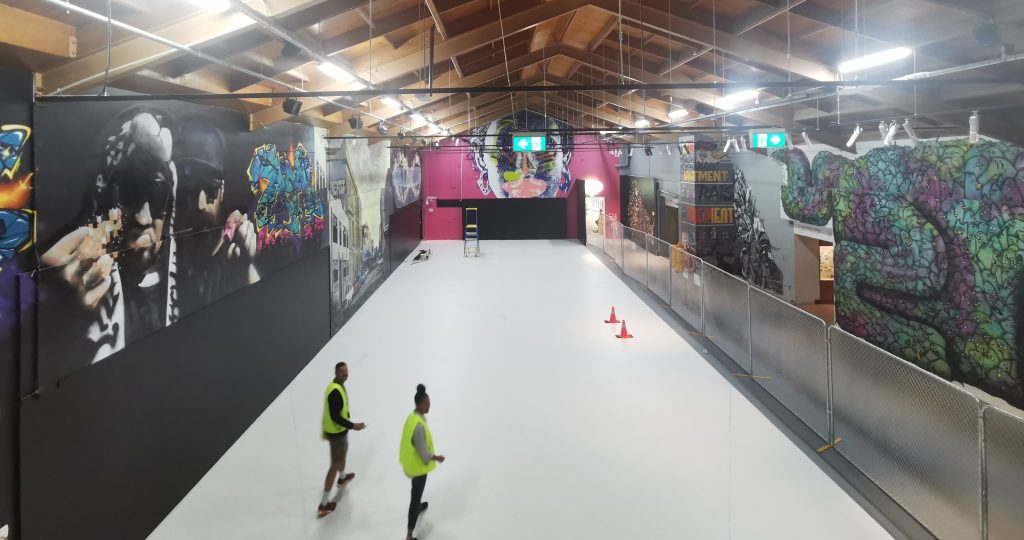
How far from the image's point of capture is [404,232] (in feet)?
63.2

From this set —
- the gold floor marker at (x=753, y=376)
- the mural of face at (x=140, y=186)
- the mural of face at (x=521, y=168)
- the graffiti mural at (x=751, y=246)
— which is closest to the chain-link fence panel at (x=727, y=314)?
the gold floor marker at (x=753, y=376)

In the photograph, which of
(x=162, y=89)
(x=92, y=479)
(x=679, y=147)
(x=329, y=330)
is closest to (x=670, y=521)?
(x=92, y=479)

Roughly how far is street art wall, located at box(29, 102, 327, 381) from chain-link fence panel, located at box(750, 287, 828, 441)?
6163 mm

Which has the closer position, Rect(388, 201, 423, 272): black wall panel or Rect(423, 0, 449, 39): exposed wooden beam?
Rect(423, 0, 449, 39): exposed wooden beam

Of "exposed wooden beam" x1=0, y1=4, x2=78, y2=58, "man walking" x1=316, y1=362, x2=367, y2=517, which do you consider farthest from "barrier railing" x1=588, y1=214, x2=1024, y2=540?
"exposed wooden beam" x1=0, y1=4, x2=78, y2=58

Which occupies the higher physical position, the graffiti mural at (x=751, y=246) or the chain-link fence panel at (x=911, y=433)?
the graffiti mural at (x=751, y=246)

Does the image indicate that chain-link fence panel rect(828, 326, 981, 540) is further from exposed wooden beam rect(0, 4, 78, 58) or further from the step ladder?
the step ladder

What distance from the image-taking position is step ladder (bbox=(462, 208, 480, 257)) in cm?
2066

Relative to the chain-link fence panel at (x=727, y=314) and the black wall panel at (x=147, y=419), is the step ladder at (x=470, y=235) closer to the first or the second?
the chain-link fence panel at (x=727, y=314)

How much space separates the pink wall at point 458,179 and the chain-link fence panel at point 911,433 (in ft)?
62.9

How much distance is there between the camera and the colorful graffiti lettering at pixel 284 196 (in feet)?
23.2

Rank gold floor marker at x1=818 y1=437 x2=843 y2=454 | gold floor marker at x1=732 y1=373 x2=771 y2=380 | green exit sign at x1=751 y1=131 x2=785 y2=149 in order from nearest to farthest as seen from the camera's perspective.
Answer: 1. gold floor marker at x1=818 y1=437 x2=843 y2=454
2. gold floor marker at x1=732 y1=373 x2=771 y2=380
3. green exit sign at x1=751 y1=131 x2=785 y2=149

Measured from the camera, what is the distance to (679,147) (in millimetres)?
17359

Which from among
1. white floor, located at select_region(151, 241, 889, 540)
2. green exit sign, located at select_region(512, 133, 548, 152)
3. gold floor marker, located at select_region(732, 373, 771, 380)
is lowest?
white floor, located at select_region(151, 241, 889, 540)
